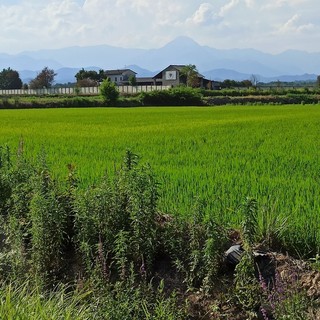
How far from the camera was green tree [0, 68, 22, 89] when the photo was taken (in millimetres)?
100500

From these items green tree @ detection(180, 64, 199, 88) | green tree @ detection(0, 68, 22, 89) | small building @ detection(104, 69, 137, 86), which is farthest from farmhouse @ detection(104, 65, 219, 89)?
green tree @ detection(0, 68, 22, 89)

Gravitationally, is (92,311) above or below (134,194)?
below

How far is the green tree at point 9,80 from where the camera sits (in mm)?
100500

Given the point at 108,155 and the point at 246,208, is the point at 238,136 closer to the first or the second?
the point at 108,155

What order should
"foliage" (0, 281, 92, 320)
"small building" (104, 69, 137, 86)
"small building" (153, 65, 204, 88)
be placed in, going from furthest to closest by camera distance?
"small building" (104, 69, 137, 86)
"small building" (153, 65, 204, 88)
"foliage" (0, 281, 92, 320)

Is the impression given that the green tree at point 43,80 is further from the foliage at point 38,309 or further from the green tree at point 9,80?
the foliage at point 38,309

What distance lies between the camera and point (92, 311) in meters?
3.66

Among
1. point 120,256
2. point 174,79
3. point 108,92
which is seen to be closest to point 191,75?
point 174,79

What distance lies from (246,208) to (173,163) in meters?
4.67

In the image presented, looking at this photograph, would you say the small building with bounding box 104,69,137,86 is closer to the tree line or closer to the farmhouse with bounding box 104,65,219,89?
the farmhouse with bounding box 104,65,219,89

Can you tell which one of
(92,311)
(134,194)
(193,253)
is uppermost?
(134,194)

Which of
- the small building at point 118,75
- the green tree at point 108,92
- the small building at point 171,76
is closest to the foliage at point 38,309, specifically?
the green tree at point 108,92

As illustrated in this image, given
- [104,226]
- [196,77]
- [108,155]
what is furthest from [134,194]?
[196,77]

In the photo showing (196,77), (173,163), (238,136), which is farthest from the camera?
(196,77)
